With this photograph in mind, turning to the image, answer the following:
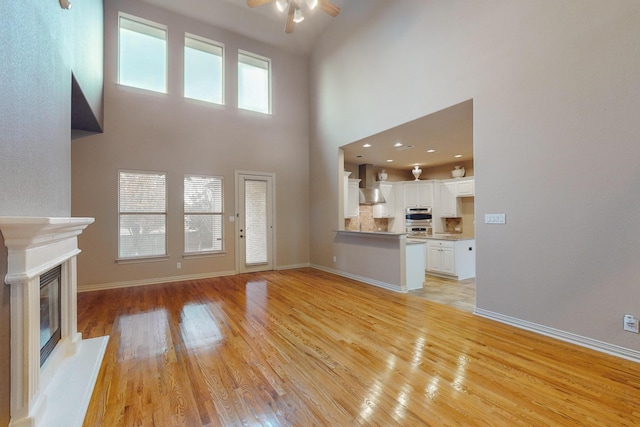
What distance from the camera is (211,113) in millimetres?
5816

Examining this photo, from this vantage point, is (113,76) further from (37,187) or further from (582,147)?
(582,147)

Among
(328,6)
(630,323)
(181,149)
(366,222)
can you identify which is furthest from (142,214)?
(630,323)

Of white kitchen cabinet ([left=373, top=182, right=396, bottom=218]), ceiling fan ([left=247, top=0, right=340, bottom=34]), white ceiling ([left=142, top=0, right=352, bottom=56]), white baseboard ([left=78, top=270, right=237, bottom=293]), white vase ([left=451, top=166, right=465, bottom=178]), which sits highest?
white ceiling ([left=142, top=0, right=352, bottom=56])

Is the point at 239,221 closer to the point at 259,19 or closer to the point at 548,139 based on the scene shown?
the point at 259,19

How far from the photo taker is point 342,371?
7.34ft

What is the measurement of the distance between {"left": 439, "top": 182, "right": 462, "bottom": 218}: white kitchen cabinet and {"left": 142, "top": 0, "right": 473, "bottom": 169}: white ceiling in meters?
0.68

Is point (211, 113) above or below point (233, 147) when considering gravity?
above

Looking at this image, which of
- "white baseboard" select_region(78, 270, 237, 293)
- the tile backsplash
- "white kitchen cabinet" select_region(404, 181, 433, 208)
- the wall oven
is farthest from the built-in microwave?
"white baseboard" select_region(78, 270, 237, 293)

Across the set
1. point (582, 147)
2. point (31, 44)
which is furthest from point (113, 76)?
point (582, 147)

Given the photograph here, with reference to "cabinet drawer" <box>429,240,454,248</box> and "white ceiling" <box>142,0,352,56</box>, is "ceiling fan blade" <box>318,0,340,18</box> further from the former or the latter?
"cabinet drawer" <box>429,240,454,248</box>

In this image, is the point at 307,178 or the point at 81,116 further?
the point at 307,178

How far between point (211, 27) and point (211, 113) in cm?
178

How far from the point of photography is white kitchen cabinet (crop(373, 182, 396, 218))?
25.4 feet

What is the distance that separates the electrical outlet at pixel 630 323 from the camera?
2344mm
